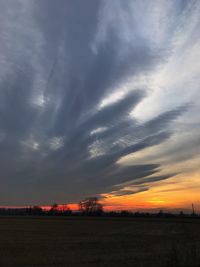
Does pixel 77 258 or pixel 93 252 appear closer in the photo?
pixel 77 258

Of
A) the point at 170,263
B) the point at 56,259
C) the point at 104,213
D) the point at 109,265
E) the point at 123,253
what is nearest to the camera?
the point at 170,263

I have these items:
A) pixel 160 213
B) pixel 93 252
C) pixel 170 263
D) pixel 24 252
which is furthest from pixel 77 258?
pixel 160 213

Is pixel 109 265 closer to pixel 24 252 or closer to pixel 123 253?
pixel 123 253

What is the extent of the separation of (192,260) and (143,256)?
669cm

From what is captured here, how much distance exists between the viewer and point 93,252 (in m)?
27.3

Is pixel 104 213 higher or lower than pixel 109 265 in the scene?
higher

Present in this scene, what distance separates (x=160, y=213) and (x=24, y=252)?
17813 centimetres

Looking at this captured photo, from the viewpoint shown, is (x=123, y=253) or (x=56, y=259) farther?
(x=123, y=253)

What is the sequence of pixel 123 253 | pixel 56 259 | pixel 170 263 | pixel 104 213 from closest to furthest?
pixel 170 263 → pixel 56 259 → pixel 123 253 → pixel 104 213

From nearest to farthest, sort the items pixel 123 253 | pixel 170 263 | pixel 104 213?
1. pixel 170 263
2. pixel 123 253
3. pixel 104 213

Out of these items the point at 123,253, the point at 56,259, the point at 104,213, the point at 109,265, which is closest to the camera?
the point at 109,265

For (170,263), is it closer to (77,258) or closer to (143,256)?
(143,256)

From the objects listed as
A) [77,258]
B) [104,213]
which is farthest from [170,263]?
[104,213]

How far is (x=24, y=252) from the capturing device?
27.6 meters
